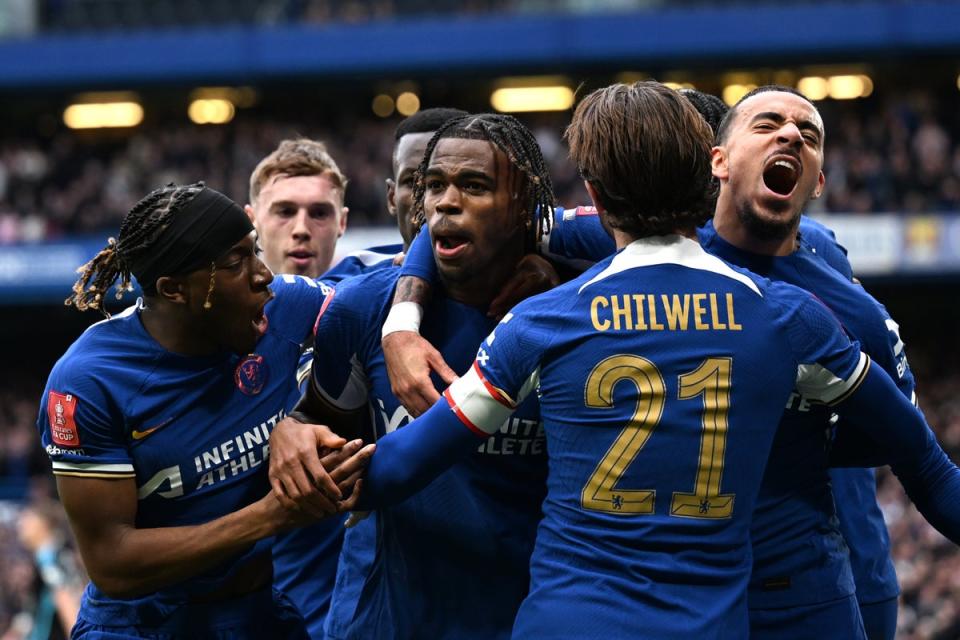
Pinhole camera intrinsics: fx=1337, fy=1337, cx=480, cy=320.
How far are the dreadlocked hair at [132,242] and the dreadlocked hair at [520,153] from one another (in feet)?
2.35

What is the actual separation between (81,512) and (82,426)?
25cm

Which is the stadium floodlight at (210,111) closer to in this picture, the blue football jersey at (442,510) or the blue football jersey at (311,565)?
the blue football jersey at (311,565)

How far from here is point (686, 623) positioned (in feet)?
9.84

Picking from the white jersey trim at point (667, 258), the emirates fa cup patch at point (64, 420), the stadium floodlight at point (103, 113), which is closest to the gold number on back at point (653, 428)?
the white jersey trim at point (667, 258)

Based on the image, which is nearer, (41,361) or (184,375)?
(184,375)

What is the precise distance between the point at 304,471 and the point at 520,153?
105 centimetres

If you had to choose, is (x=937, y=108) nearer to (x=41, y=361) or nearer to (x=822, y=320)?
(x=41, y=361)

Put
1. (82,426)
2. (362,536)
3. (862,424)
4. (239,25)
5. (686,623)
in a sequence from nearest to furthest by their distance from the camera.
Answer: (686,623)
(862,424)
(82,426)
(362,536)
(239,25)

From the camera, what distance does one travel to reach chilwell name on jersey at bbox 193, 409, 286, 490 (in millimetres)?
3881

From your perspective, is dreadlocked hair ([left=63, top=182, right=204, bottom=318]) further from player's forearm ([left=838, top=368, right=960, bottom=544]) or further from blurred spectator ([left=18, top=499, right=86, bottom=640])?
blurred spectator ([left=18, top=499, right=86, bottom=640])

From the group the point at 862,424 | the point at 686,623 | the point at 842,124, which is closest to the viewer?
the point at 686,623

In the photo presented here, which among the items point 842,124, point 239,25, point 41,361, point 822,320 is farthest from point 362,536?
point 41,361

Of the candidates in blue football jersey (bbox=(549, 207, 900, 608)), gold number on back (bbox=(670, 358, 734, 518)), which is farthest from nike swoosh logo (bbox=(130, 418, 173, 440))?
gold number on back (bbox=(670, 358, 734, 518))

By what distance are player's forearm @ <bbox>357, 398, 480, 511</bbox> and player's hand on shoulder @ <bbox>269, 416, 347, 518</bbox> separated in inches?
4.2
